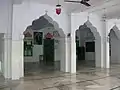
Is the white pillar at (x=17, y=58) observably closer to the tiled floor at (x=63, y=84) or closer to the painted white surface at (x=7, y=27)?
the painted white surface at (x=7, y=27)

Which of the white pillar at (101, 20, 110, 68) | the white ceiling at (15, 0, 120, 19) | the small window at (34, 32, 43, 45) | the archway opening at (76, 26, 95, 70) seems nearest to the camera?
the white ceiling at (15, 0, 120, 19)

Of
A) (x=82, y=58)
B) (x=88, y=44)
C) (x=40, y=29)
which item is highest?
(x=40, y=29)

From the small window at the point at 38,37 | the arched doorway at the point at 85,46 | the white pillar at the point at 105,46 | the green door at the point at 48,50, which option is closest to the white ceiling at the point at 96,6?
the white pillar at the point at 105,46

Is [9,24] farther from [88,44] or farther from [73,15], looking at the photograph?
[88,44]

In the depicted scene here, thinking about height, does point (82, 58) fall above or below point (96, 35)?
below

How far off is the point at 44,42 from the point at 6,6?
32.6 feet

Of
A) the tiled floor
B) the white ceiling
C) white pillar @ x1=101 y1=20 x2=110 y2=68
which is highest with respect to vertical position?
the white ceiling

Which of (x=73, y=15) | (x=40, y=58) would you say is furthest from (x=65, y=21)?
(x=40, y=58)

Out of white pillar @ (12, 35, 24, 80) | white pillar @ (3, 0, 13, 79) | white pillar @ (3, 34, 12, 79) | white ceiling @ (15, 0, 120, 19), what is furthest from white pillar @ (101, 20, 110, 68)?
white pillar @ (3, 34, 12, 79)

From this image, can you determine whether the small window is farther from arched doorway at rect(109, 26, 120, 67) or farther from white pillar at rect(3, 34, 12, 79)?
white pillar at rect(3, 34, 12, 79)

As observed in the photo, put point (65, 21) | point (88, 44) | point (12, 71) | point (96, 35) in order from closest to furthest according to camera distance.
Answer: point (12, 71), point (65, 21), point (96, 35), point (88, 44)

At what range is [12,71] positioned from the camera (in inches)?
340

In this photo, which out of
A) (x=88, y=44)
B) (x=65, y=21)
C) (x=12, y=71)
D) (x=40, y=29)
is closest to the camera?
(x=12, y=71)

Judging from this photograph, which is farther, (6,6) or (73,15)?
(73,15)
